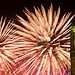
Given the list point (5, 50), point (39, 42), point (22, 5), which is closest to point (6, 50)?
point (5, 50)

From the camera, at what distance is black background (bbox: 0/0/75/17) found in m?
2.50

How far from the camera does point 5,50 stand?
2.52 meters

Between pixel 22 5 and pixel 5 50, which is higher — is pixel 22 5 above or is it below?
above

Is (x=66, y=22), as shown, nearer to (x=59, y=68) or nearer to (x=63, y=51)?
(x=63, y=51)

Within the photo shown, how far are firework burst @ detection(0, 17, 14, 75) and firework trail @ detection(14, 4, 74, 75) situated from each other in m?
0.07

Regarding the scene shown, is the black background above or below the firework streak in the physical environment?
above

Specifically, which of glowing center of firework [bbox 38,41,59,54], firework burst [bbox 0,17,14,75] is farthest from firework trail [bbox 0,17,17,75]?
glowing center of firework [bbox 38,41,59,54]

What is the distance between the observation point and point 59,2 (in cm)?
251

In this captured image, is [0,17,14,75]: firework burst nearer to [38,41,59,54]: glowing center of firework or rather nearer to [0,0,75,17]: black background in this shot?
[0,0,75,17]: black background

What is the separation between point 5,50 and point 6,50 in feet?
0.04

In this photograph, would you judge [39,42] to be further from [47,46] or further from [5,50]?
[5,50]

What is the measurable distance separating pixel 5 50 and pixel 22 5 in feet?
1.58

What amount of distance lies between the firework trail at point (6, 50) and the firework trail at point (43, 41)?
70mm

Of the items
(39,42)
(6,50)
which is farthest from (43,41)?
(6,50)
